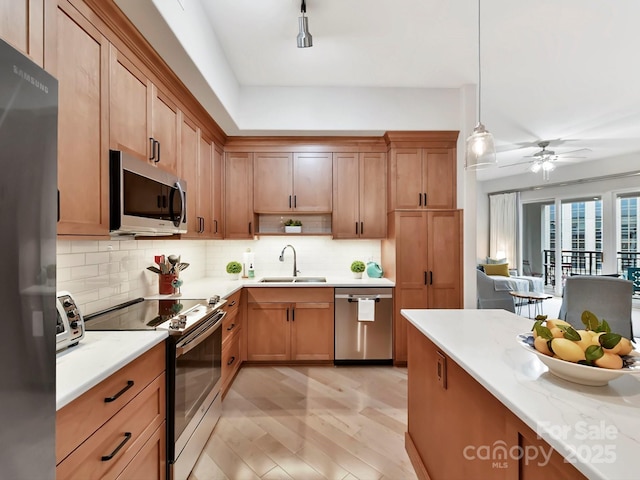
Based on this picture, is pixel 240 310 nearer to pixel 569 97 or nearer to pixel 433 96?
pixel 433 96

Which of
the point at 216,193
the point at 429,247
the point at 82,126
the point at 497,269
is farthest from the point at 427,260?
the point at 497,269

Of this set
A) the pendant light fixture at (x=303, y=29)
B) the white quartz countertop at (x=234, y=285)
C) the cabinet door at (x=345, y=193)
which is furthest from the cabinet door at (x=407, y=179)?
the pendant light fixture at (x=303, y=29)

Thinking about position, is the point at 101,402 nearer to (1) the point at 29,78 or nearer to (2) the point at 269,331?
(1) the point at 29,78

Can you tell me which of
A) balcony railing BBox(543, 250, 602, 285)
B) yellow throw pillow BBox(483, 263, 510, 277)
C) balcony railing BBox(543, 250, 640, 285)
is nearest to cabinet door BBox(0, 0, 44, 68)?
yellow throw pillow BBox(483, 263, 510, 277)

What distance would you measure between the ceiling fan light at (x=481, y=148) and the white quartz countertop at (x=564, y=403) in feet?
3.62

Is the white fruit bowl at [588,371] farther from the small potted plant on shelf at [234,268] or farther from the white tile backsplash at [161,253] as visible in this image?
the small potted plant on shelf at [234,268]

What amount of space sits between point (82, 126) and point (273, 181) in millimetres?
2197

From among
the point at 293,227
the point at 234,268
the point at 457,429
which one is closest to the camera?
the point at 457,429

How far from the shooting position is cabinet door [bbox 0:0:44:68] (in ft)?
2.96

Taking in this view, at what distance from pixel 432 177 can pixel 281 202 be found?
1701 millimetres

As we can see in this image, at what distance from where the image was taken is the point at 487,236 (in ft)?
24.9

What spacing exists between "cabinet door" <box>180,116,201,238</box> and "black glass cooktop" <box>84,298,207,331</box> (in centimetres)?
59

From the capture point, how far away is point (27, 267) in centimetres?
63

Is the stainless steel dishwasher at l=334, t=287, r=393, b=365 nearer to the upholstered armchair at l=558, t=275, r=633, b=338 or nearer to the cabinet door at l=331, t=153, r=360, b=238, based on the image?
the cabinet door at l=331, t=153, r=360, b=238
